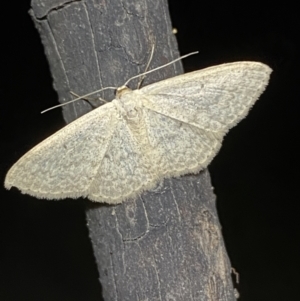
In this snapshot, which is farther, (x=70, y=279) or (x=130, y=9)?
(x=70, y=279)

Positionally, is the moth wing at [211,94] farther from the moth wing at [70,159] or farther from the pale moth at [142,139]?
the moth wing at [70,159]

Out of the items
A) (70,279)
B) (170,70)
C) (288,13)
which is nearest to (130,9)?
(170,70)

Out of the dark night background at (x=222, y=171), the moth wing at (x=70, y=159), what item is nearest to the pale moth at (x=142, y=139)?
the moth wing at (x=70, y=159)

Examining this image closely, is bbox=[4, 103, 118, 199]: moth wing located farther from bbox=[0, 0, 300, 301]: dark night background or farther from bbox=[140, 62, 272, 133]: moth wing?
bbox=[0, 0, 300, 301]: dark night background

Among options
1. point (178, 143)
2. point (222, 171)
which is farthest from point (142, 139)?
point (222, 171)

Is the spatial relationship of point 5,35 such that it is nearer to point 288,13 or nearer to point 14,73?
point 14,73
